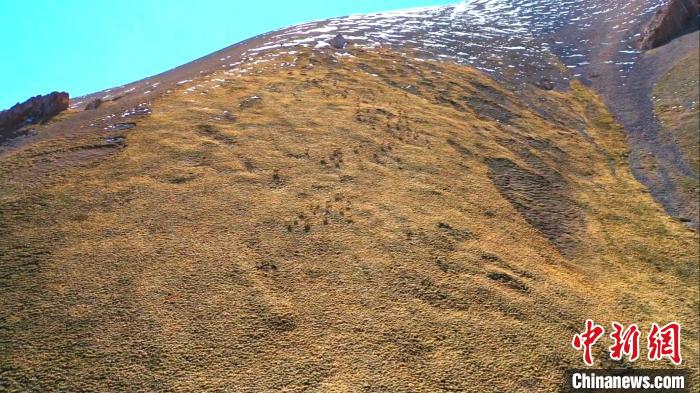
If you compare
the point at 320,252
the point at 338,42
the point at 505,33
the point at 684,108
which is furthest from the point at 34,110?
the point at 505,33

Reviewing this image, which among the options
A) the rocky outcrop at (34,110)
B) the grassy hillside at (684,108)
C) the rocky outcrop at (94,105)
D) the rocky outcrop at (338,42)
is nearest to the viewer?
the grassy hillside at (684,108)

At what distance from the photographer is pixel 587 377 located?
19656 mm

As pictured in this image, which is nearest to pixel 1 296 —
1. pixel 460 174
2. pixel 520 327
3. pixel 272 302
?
pixel 272 302

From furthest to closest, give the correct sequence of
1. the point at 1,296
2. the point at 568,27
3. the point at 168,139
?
the point at 568,27
the point at 168,139
the point at 1,296

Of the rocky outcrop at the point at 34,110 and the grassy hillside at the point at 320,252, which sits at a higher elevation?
the rocky outcrop at the point at 34,110

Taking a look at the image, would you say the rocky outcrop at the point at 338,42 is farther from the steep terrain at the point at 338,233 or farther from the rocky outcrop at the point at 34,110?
the rocky outcrop at the point at 34,110

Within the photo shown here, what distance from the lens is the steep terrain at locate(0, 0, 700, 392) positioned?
64.0 feet

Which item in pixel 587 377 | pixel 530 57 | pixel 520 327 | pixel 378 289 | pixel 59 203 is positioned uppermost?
pixel 530 57

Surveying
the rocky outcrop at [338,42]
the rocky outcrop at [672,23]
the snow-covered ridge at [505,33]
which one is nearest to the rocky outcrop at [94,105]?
the snow-covered ridge at [505,33]

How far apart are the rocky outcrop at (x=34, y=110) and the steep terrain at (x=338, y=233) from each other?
6.46ft

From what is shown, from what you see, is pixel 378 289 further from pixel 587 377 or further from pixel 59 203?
pixel 59 203

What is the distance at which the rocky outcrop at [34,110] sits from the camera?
1674 inches

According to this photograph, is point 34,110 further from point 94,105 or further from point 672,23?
point 672,23

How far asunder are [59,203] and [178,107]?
1787 centimetres
